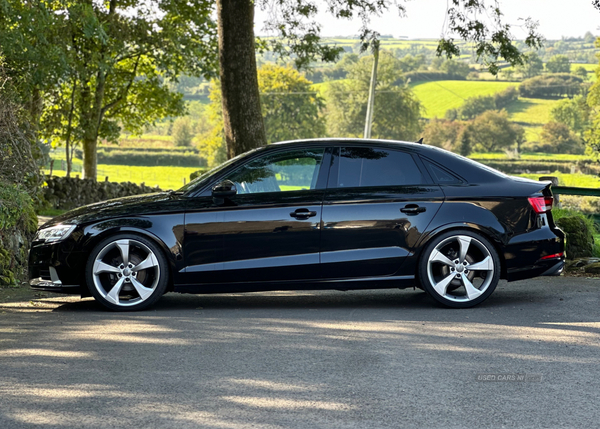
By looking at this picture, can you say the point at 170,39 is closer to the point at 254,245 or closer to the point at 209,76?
the point at 209,76

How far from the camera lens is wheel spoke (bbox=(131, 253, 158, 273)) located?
25.1 feet

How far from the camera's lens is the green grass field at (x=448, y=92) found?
483 feet

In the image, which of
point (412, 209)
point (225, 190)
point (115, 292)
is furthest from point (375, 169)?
point (115, 292)

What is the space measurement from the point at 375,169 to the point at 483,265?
1378mm

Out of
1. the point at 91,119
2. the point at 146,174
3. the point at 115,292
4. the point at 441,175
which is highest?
the point at 91,119

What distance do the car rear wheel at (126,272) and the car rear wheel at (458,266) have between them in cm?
251

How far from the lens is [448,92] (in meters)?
155

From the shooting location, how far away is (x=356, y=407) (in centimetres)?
470

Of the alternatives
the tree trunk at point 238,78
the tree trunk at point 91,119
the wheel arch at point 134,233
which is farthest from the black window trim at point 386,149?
the tree trunk at point 91,119

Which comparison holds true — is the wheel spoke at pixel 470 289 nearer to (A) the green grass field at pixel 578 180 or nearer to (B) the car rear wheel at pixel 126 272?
(B) the car rear wheel at pixel 126 272

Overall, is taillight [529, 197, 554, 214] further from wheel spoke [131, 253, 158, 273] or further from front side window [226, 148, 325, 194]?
wheel spoke [131, 253, 158, 273]

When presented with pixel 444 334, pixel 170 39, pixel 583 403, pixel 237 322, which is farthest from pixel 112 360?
pixel 170 39

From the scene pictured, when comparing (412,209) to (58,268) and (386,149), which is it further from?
(58,268)

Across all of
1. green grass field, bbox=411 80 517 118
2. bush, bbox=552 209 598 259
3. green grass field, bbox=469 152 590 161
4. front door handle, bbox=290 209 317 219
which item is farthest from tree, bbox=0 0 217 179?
green grass field, bbox=411 80 517 118
